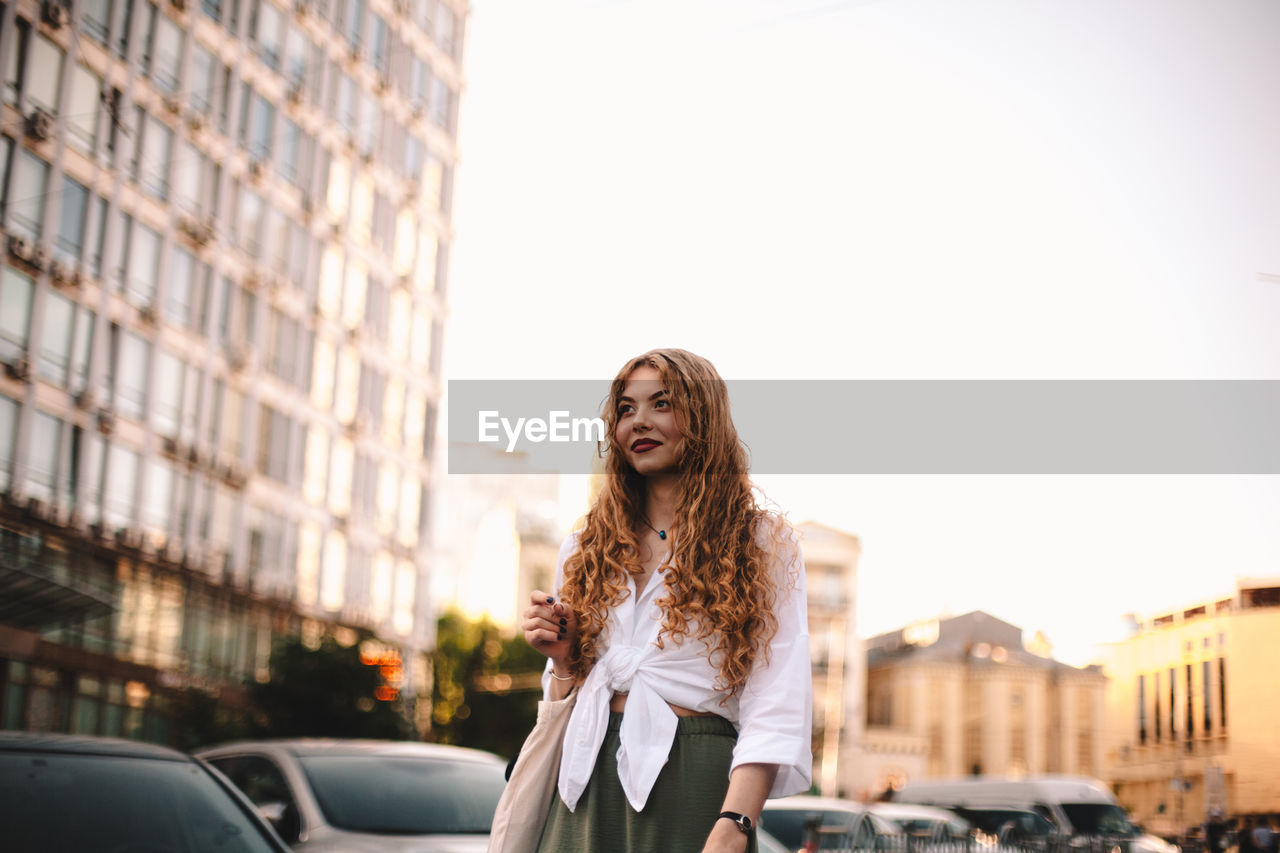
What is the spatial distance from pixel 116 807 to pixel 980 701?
5673 millimetres

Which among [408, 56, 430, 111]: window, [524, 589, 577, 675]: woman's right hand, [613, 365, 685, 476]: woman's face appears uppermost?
[408, 56, 430, 111]: window

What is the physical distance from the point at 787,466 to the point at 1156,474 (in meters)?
1.55

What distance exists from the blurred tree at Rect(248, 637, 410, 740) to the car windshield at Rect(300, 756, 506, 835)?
17256mm

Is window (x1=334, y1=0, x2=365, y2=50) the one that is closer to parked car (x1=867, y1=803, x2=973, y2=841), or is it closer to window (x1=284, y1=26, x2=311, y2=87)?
window (x1=284, y1=26, x2=311, y2=87)

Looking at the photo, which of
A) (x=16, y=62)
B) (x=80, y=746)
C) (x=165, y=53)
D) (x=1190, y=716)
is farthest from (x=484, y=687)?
(x=80, y=746)

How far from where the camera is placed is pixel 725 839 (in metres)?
2.11

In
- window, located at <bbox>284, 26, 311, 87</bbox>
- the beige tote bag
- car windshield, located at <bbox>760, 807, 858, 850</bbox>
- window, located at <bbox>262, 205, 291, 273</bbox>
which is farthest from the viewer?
window, located at <bbox>262, 205, 291, 273</bbox>

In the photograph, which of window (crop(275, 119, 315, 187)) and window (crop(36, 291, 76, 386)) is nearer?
window (crop(36, 291, 76, 386))

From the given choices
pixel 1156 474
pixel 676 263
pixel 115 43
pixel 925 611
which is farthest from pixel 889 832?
pixel 115 43

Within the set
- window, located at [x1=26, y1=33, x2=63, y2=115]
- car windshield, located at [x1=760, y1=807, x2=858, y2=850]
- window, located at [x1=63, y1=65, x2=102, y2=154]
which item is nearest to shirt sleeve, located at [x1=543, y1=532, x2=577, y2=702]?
car windshield, located at [x1=760, y1=807, x2=858, y2=850]

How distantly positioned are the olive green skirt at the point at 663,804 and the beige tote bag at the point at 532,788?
0.14 ft

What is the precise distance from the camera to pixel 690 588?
7.59ft

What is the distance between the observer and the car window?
570 cm

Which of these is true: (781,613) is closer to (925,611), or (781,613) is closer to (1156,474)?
(1156,474)
